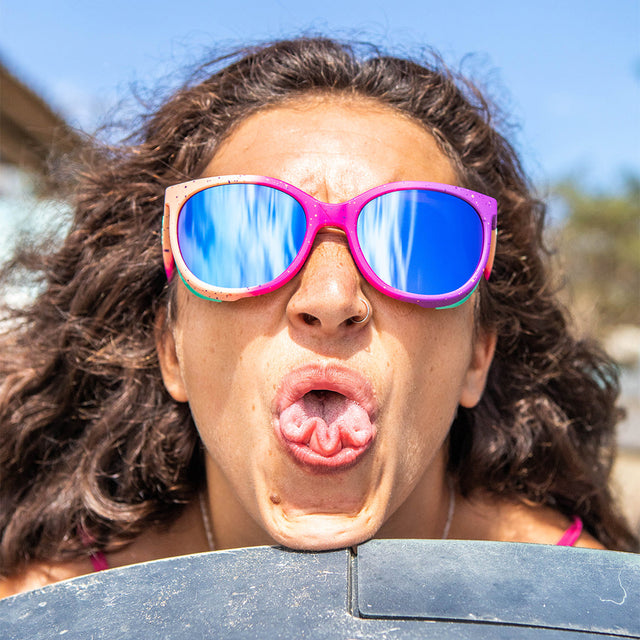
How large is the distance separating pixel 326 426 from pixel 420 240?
491 mm

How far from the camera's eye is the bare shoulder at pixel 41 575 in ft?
6.97

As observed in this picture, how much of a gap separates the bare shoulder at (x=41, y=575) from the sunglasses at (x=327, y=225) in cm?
108

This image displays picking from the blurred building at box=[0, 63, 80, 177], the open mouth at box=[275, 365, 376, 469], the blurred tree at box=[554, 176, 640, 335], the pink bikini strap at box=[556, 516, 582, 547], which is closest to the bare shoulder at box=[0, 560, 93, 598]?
the open mouth at box=[275, 365, 376, 469]

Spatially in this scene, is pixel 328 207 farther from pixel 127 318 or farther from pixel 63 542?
pixel 63 542

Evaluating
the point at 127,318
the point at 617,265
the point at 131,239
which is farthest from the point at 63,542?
the point at 617,265

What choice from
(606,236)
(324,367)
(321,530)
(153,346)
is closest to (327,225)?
(324,367)

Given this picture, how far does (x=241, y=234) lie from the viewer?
1.62m

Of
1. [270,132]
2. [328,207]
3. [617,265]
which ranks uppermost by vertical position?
[270,132]

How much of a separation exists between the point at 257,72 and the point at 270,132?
0.43 metres

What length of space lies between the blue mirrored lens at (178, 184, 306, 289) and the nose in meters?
0.06

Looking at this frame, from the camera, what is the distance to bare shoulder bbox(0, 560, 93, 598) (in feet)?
6.97

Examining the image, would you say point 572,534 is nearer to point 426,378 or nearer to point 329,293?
point 426,378

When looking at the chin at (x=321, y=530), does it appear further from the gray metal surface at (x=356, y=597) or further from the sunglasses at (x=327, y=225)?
the sunglasses at (x=327, y=225)

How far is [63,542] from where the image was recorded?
217cm
